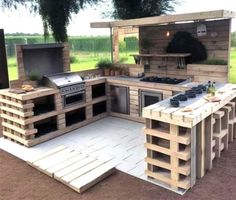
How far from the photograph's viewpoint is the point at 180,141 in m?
2.89

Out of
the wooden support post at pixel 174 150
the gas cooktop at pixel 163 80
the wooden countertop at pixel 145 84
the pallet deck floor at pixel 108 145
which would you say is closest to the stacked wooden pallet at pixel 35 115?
the pallet deck floor at pixel 108 145

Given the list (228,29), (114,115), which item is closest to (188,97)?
(228,29)

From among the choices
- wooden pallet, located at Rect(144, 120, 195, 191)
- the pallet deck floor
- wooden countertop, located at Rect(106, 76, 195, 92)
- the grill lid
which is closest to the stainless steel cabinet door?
wooden countertop, located at Rect(106, 76, 195, 92)

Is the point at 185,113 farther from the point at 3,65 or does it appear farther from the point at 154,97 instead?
the point at 3,65

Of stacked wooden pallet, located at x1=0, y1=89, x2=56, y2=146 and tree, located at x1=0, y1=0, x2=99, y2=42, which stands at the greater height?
tree, located at x1=0, y1=0, x2=99, y2=42

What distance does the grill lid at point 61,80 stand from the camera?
185 inches

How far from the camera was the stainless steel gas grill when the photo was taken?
473cm

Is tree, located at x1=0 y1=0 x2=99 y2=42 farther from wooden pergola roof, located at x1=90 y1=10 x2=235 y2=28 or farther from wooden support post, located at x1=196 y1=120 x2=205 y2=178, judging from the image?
wooden support post, located at x1=196 y1=120 x2=205 y2=178

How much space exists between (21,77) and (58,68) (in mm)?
874

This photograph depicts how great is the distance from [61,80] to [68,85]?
0.48ft

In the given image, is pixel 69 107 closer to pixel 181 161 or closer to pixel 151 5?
pixel 181 161

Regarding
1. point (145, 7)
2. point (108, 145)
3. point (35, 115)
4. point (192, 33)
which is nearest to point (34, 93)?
point (35, 115)

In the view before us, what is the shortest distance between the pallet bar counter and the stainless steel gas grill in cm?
202

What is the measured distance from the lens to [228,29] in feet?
15.7
